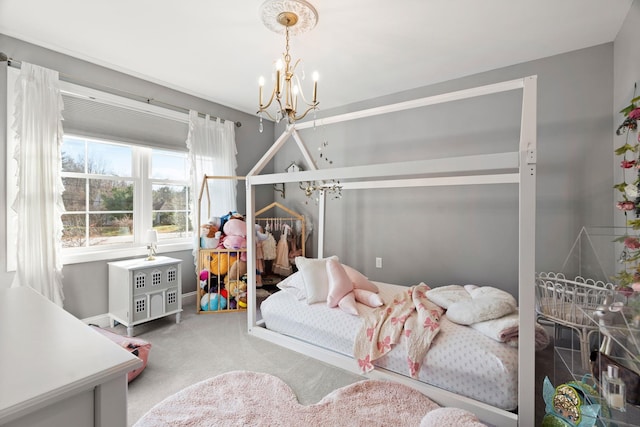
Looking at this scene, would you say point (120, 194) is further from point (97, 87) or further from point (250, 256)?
point (250, 256)

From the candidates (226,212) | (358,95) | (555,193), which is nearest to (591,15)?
(555,193)

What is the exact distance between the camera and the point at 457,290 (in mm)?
2494

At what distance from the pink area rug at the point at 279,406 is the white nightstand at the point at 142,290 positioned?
4.01 ft

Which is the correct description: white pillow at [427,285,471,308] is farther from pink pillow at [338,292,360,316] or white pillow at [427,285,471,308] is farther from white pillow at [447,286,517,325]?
pink pillow at [338,292,360,316]

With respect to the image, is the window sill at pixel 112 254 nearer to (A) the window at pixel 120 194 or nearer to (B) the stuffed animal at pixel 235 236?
(A) the window at pixel 120 194

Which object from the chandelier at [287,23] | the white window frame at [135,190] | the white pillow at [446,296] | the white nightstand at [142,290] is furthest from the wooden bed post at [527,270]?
the white window frame at [135,190]

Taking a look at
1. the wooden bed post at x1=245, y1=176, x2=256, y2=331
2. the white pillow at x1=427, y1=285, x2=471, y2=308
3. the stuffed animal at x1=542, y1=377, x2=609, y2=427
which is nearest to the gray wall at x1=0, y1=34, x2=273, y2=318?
the wooden bed post at x1=245, y1=176, x2=256, y2=331

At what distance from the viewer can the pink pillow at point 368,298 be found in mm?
2326

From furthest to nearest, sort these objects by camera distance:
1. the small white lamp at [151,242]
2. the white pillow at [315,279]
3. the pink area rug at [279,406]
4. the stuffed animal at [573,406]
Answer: the small white lamp at [151,242] → the white pillow at [315,279] → the pink area rug at [279,406] → the stuffed animal at [573,406]

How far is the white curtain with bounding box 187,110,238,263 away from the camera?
3512mm

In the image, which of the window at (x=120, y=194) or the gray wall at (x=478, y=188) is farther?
the window at (x=120, y=194)

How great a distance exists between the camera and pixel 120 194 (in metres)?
3.08

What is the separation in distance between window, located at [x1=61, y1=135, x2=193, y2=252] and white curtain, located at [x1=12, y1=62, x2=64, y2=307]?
0.21 metres

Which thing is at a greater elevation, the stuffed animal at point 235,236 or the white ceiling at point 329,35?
the white ceiling at point 329,35
